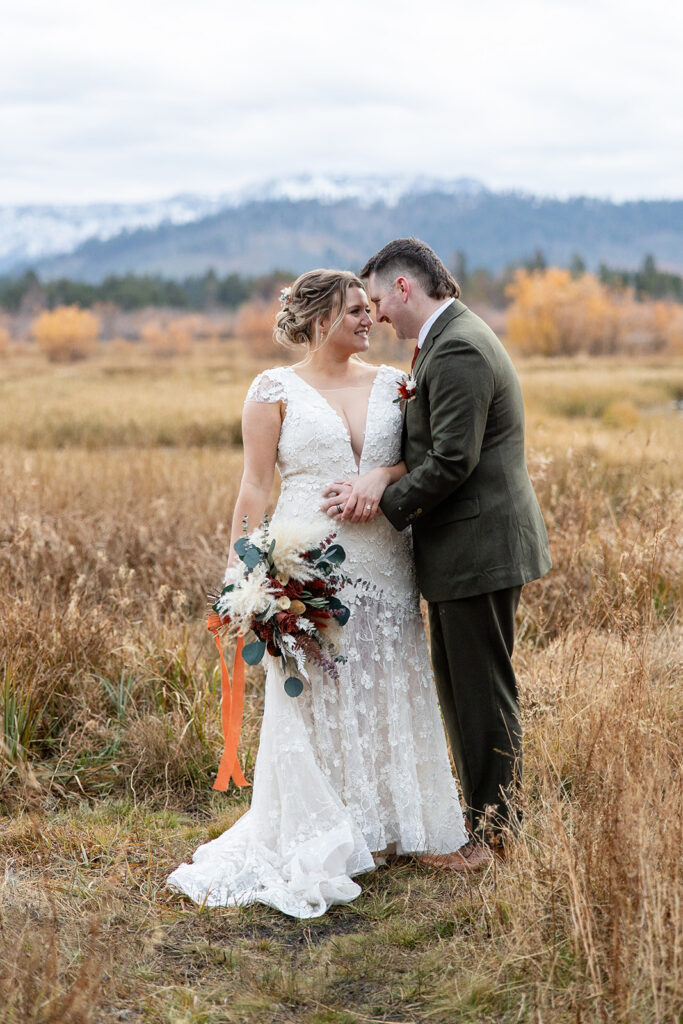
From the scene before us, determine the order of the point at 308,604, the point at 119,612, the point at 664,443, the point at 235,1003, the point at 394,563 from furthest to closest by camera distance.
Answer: the point at 664,443
the point at 119,612
the point at 394,563
the point at 308,604
the point at 235,1003

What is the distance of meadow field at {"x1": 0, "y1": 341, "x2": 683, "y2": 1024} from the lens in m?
2.91

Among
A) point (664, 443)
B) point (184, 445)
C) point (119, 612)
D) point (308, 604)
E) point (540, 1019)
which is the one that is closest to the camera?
point (540, 1019)

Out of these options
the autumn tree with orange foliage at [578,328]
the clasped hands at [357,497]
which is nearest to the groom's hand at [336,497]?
the clasped hands at [357,497]

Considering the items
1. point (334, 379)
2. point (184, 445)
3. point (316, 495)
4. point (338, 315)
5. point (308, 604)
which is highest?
point (338, 315)

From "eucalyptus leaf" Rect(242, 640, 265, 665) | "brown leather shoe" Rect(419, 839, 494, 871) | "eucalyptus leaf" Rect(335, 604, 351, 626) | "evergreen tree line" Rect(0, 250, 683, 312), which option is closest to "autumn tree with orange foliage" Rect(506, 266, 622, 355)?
"evergreen tree line" Rect(0, 250, 683, 312)

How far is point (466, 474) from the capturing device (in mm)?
3760

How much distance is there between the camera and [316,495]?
4.09 metres

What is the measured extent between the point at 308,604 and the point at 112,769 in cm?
198

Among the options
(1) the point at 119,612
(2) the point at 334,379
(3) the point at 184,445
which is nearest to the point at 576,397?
(3) the point at 184,445

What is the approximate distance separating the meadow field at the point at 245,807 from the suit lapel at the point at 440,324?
147 centimetres

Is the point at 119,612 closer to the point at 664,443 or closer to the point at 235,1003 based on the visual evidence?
the point at 235,1003

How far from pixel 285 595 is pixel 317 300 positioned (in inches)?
47.7

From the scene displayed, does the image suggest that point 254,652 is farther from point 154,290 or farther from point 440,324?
point 154,290

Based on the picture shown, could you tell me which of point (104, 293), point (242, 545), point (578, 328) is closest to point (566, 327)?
point (578, 328)
